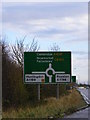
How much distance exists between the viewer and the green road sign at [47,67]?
115 ft

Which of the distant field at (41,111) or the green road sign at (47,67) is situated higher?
the green road sign at (47,67)

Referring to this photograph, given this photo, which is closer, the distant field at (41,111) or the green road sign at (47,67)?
the distant field at (41,111)

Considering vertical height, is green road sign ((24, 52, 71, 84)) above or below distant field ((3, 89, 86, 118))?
above

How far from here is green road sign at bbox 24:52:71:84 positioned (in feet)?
115

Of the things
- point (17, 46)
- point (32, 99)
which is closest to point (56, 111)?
point (32, 99)

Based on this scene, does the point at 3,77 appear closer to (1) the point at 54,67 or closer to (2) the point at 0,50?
(2) the point at 0,50

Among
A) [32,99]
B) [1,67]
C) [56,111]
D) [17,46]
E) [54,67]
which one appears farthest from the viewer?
[17,46]

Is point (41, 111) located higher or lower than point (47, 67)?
lower

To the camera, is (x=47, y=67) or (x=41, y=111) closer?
(x=41, y=111)

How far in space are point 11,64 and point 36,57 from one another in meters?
2.30

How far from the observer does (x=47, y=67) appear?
115ft

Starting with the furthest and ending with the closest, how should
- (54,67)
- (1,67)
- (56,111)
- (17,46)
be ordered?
(17,46)
(54,67)
(1,67)
(56,111)

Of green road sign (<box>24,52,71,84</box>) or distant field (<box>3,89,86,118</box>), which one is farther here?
green road sign (<box>24,52,71,84</box>)

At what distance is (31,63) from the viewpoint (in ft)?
117
